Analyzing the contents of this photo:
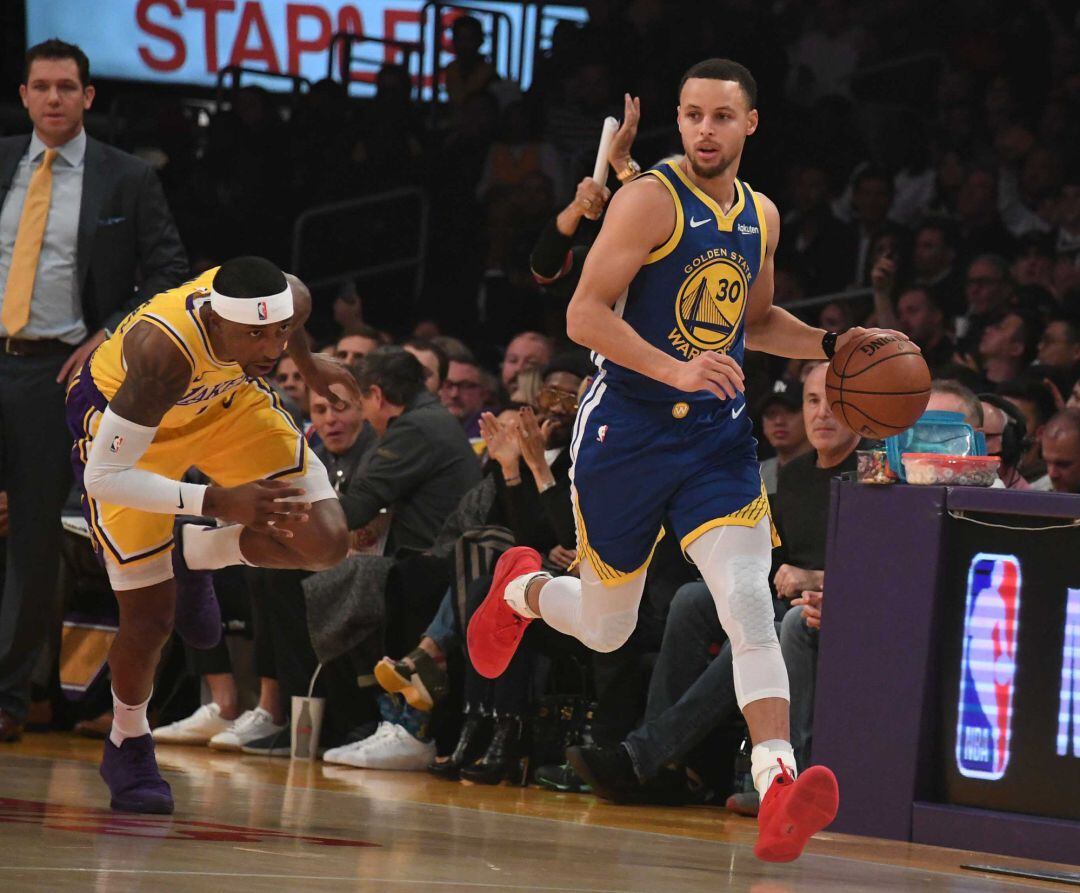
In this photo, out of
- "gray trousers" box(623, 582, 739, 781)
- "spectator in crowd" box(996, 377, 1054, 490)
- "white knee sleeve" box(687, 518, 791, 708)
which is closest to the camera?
"white knee sleeve" box(687, 518, 791, 708)

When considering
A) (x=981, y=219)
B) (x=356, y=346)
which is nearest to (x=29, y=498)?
(x=356, y=346)

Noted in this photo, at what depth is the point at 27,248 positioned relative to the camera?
682cm

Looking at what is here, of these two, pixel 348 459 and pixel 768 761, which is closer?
pixel 768 761

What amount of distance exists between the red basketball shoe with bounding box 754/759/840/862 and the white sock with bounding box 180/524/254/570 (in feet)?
6.82

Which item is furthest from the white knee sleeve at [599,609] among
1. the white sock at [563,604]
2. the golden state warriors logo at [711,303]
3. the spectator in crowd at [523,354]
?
the spectator in crowd at [523,354]

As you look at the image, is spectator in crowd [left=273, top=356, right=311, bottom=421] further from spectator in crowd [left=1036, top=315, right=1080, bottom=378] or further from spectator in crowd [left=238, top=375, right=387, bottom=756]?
spectator in crowd [left=1036, top=315, right=1080, bottom=378]

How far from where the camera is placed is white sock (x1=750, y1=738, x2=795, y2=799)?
4.30 m

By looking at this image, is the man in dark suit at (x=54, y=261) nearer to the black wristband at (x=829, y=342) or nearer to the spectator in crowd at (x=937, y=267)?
the black wristband at (x=829, y=342)

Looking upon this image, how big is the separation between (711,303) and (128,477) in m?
1.69

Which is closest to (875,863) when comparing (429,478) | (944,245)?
(429,478)

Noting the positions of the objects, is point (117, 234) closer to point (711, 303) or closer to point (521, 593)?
point (521, 593)

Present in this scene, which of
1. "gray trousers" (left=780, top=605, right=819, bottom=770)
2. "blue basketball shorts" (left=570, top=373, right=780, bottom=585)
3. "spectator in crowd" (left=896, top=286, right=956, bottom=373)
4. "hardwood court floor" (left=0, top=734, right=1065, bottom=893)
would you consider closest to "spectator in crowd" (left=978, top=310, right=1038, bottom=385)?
"spectator in crowd" (left=896, top=286, right=956, bottom=373)

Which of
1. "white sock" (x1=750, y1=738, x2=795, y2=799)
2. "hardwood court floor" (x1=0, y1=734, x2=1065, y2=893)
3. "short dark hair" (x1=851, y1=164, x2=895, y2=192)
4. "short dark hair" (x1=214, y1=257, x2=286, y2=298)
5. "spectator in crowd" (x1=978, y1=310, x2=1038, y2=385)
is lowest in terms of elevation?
"hardwood court floor" (x1=0, y1=734, x2=1065, y2=893)

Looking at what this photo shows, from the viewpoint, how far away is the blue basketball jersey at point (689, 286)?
15.3 ft
